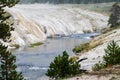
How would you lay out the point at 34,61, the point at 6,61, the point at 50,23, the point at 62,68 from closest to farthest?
1. the point at 62,68
2. the point at 6,61
3. the point at 34,61
4. the point at 50,23

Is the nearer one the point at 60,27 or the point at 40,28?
the point at 40,28

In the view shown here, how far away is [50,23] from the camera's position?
11575cm

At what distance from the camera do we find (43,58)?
60.8 metres

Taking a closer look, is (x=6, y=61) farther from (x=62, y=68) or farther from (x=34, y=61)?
(x=34, y=61)

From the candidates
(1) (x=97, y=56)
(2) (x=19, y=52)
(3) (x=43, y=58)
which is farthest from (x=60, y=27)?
(1) (x=97, y=56)

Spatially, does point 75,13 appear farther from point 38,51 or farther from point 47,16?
point 38,51

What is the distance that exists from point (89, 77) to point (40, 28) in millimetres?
78805

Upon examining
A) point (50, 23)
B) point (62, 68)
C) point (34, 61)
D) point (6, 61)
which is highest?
point (6, 61)

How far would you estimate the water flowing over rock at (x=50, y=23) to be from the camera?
91375 mm

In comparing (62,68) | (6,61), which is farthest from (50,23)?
(62,68)

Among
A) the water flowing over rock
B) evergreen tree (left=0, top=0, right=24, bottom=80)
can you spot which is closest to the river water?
evergreen tree (left=0, top=0, right=24, bottom=80)

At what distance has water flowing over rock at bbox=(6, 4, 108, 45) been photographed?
91375 mm

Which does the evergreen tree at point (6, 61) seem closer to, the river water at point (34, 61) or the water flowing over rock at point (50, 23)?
the river water at point (34, 61)

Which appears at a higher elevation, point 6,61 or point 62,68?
point 6,61
